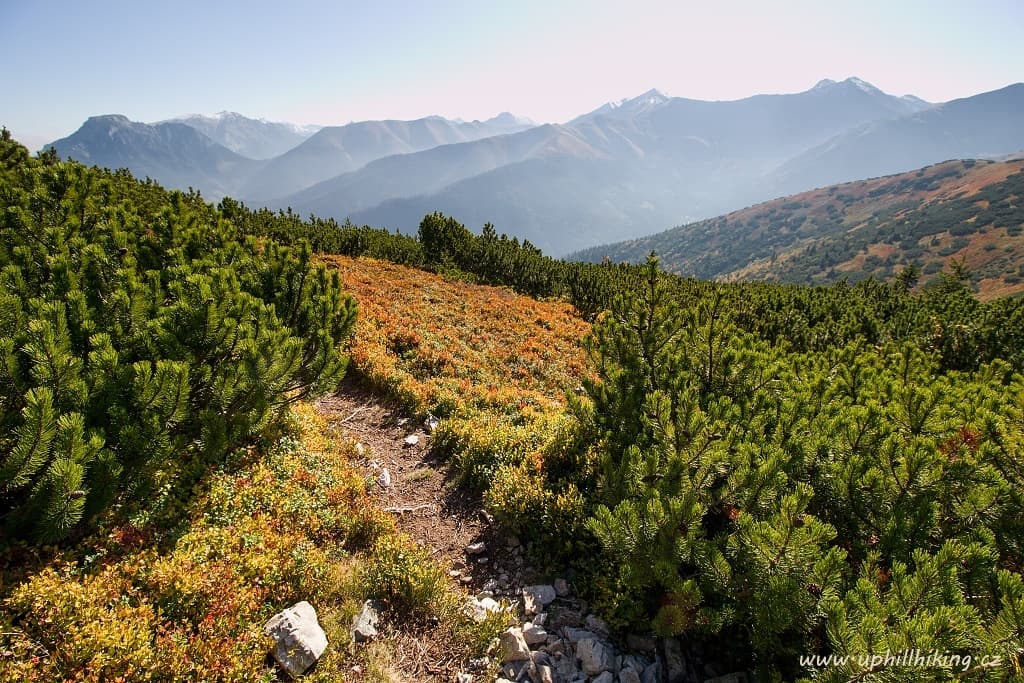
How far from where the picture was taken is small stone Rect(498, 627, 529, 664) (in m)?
5.04

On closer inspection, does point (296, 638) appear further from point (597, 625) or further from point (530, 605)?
point (597, 625)

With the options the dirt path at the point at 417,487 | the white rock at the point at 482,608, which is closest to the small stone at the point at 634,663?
the white rock at the point at 482,608

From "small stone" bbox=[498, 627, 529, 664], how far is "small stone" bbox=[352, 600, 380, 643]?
150 cm

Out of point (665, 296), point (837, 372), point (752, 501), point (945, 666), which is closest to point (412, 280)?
point (665, 296)

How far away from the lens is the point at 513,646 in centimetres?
509

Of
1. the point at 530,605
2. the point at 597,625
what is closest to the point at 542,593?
the point at 530,605

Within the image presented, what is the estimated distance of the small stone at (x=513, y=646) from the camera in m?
5.04

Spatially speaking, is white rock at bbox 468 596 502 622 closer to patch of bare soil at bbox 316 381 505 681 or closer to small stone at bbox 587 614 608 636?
patch of bare soil at bbox 316 381 505 681

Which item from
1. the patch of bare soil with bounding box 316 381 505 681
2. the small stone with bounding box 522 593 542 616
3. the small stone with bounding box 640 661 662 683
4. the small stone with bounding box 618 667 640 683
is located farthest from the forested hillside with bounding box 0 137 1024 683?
the small stone with bounding box 522 593 542 616

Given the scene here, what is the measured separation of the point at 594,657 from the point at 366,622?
2690 mm

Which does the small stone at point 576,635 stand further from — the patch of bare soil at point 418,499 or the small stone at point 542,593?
the patch of bare soil at point 418,499

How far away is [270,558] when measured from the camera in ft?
18.0

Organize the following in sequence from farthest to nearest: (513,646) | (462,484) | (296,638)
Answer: (462,484) < (513,646) < (296,638)

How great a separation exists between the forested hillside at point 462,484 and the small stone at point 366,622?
13 centimetres
